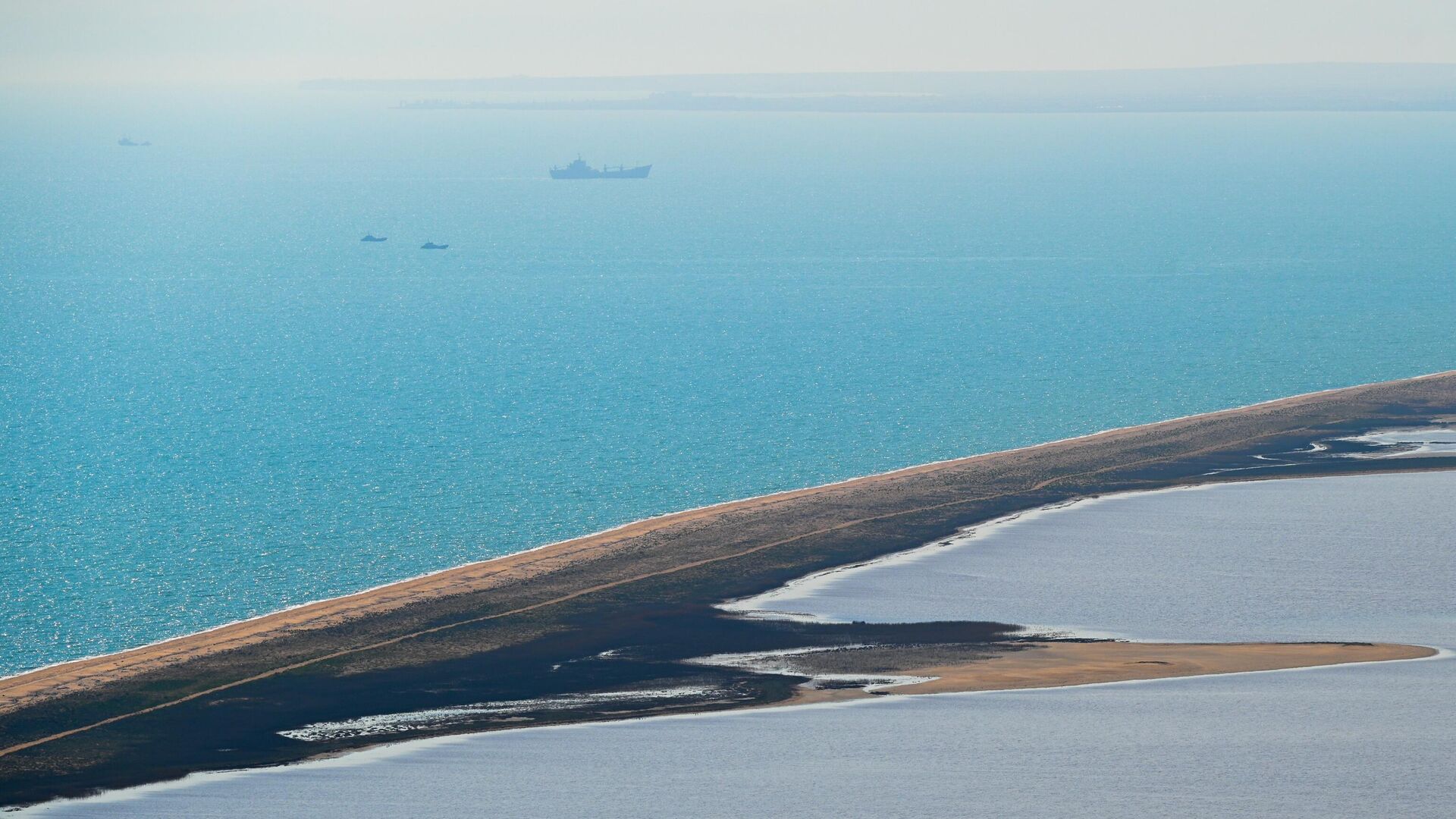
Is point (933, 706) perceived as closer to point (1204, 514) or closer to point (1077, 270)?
point (1204, 514)

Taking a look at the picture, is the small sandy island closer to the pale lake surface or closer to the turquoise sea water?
the pale lake surface

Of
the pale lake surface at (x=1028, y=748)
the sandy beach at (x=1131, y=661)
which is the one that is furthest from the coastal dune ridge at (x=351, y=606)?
the sandy beach at (x=1131, y=661)

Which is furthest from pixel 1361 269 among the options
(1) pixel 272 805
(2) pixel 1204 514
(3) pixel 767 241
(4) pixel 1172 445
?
(1) pixel 272 805

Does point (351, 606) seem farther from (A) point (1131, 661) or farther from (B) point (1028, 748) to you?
(A) point (1131, 661)

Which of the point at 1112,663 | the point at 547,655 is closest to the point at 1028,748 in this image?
the point at 1112,663

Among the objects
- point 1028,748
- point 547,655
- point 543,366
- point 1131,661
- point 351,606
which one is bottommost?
point 1028,748

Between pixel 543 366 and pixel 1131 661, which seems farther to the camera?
pixel 543 366

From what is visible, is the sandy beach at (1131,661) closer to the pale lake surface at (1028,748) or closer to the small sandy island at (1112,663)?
the small sandy island at (1112,663)
